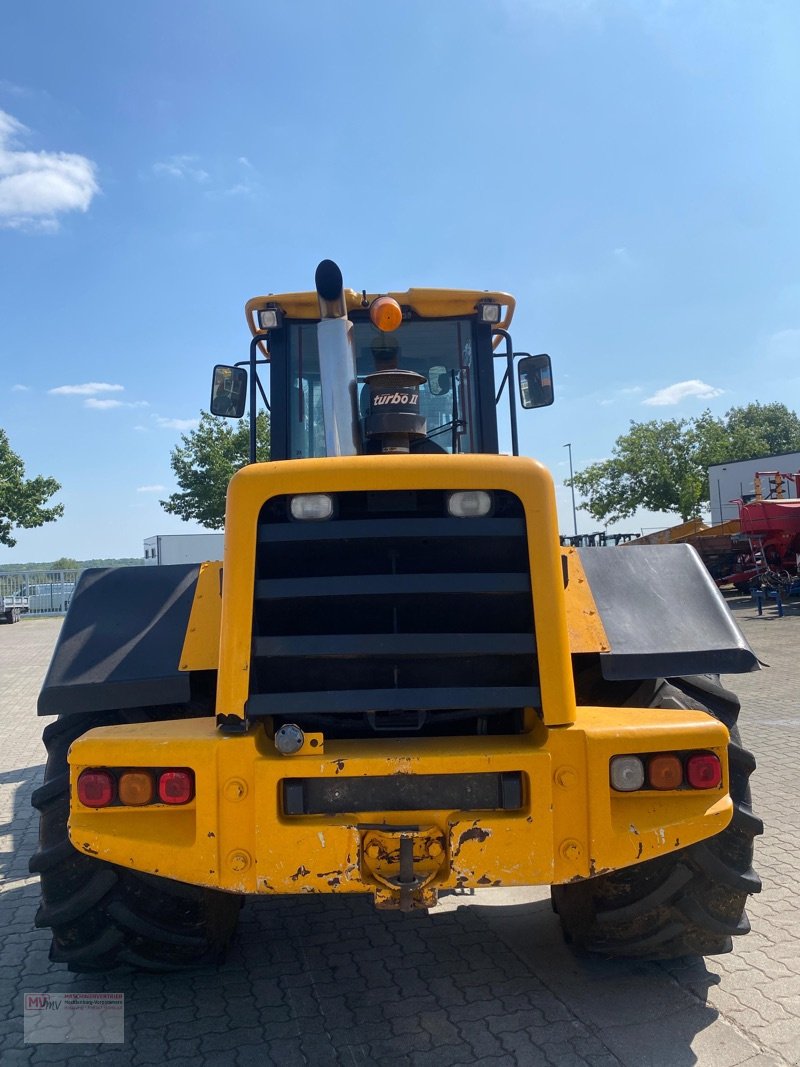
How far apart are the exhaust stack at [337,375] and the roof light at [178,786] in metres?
1.48

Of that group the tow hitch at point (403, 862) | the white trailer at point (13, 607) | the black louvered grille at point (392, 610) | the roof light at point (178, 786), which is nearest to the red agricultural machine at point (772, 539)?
the black louvered grille at point (392, 610)

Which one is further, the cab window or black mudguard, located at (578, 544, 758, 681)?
the cab window

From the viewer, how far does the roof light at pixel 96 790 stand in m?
2.77

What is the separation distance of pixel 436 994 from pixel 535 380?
3248 mm

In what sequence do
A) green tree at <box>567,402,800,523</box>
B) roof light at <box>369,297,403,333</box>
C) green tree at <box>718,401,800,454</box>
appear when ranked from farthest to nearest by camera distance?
green tree at <box>718,401,800,454</box>, green tree at <box>567,402,800,523</box>, roof light at <box>369,297,403,333</box>

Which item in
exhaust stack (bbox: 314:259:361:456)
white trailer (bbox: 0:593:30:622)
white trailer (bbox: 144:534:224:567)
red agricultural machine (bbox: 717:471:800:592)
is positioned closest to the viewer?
exhaust stack (bbox: 314:259:361:456)

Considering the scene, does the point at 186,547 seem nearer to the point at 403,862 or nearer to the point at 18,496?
the point at 18,496

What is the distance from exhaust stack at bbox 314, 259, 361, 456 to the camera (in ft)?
12.0

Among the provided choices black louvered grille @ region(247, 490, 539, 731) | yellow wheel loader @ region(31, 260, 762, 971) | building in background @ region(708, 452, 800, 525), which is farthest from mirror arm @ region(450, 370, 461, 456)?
building in background @ region(708, 452, 800, 525)

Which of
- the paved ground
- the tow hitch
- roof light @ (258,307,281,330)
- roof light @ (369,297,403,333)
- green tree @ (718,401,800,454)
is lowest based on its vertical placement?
the paved ground

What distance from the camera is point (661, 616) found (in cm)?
350

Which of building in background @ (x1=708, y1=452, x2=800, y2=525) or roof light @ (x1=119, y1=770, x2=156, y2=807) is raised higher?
building in background @ (x1=708, y1=452, x2=800, y2=525)

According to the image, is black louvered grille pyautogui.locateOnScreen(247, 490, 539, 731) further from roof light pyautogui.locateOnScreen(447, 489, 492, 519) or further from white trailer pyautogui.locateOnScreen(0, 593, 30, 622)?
white trailer pyautogui.locateOnScreen(0, 593, 30, 622)

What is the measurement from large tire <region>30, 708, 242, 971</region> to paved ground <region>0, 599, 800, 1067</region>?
238 millimetres
